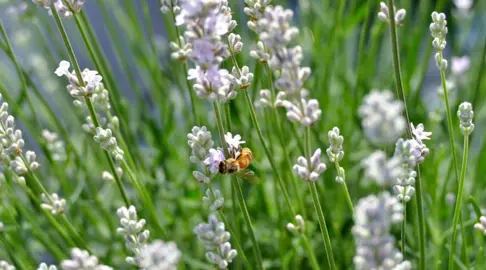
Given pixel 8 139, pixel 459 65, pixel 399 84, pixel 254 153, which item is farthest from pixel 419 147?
pixel 459 65

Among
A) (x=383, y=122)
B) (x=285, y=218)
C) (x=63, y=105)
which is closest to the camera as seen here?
(x=383, y=122)

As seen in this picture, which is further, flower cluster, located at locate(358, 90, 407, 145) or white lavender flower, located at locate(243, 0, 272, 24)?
white lavender flower, located at locate(243, 0, 272, 24)

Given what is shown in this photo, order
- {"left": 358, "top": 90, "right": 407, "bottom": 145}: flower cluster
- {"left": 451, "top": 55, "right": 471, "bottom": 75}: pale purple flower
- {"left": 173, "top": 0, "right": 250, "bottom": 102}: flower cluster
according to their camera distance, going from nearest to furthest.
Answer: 1. {"left": 358, "top": 90, "right": 407, "bottom": 145}: flower cluster
2. {"left": 173, "top": 0, "right": 250, "bottom": 102}: flower cluster
3. {"left": 451, "top": 55, "right": 471, "bottom": 75}: pale purple flower

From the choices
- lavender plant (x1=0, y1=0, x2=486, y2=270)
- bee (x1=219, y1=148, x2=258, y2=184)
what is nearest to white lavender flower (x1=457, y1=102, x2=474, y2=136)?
lavender plant (x1=0, y1=0, x2=486, y2=270)

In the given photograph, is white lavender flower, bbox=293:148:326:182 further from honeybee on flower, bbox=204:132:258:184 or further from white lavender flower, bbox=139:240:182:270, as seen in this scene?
white lavender flower, bbox=139:240:182:270

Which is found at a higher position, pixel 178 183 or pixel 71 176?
pixel 71 176

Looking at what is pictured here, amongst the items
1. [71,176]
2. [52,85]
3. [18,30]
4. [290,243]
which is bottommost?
[290,243]

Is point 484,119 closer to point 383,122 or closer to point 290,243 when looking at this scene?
point 290,243

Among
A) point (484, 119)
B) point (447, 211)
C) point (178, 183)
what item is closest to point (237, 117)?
point (178, 183)
